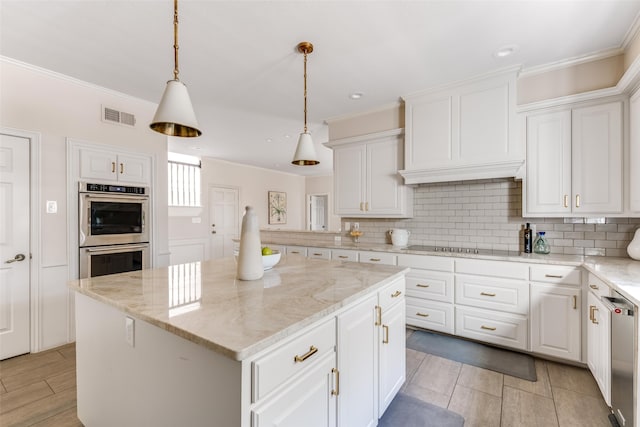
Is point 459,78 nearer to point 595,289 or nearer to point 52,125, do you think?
point 595,289

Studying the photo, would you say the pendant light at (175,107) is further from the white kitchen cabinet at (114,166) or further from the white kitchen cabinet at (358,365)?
the white kitchen cabinet at (114,166)

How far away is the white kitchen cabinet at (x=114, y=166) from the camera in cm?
299

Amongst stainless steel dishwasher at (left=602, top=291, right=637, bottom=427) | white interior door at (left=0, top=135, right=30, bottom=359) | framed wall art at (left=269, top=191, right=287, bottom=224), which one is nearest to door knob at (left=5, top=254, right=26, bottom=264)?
white interior door at (left=0, top=135, right=30, bottom=359)

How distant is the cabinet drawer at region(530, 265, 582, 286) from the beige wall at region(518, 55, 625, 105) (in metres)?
1.53

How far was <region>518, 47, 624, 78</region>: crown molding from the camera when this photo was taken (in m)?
2.43

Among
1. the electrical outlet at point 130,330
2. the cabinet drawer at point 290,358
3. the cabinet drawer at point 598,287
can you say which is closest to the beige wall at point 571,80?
the cabinet drawer at point 598,287

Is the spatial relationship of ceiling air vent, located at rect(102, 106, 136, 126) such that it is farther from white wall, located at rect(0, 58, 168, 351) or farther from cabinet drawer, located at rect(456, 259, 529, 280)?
cabinet drawer, located at rect(456, 259, 529, 280)

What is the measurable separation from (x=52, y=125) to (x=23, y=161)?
42 cm

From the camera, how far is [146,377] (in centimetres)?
122

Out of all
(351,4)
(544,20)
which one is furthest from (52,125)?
(544,20)

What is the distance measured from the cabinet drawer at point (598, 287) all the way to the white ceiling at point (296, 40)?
1820mm

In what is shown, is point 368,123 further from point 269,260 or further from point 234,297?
point 234,297

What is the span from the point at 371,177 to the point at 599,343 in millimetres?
2559

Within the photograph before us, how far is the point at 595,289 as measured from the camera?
206 centimetres
